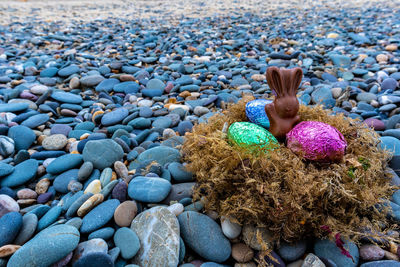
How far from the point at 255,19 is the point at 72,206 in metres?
9.18

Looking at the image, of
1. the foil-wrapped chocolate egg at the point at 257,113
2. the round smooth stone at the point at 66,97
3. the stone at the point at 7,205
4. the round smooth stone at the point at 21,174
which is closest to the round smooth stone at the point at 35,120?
the round smooth stone at the point at 66,97

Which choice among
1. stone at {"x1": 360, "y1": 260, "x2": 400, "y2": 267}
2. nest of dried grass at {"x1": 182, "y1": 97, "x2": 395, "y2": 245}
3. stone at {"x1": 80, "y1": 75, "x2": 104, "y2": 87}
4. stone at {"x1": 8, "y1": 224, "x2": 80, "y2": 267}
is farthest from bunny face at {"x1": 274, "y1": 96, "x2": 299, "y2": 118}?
stone at {"x1": 80, "y1": 75, "x2": 104, "y2": 87}

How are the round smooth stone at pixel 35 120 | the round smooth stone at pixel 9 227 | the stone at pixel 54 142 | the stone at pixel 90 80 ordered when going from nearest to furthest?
1. the round smooth stone at pixel 9 227
2. the stone at pixel 54 142
3. the round smooth stone at pixel 35 120
4. the stone at pixel 90 80

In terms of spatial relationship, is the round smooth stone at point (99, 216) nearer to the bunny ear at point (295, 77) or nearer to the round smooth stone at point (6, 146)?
the round smooth stone at point (6, 146)

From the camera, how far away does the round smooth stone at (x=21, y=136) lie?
298 centimetres

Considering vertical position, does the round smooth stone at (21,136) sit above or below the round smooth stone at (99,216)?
below

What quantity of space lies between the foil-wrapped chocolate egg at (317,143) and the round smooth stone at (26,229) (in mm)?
1970

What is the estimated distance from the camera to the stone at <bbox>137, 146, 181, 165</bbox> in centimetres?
257

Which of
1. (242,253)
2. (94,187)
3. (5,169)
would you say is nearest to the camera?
(242,253)

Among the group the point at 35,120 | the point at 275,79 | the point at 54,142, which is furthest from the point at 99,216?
the point at 35,120

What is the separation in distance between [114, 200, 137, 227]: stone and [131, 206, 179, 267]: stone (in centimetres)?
5

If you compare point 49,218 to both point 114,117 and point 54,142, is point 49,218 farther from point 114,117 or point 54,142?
point 114,117

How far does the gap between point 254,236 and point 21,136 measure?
2697 mm

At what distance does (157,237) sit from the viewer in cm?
179
